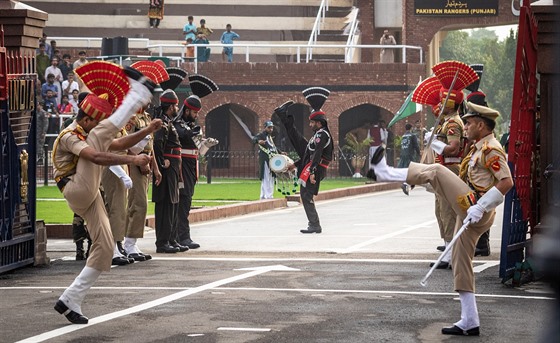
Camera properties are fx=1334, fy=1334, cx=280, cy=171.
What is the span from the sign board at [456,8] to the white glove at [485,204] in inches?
1620

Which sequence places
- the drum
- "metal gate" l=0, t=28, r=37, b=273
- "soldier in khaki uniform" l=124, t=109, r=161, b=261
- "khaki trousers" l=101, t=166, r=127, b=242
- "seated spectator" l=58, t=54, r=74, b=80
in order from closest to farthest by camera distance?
"metal gate" l=0, t=28, r=37, b=273
"khaki trousers" l=101, t=166, r=127, b=242
"soldier in khaki uniform" l=124, t=109, r=161, b=261
the drum
"seated spectator" l=58, t=54, r=74, b=80

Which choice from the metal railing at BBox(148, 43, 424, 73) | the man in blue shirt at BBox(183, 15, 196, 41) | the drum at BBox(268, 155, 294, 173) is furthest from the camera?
the man in blue shirt at BBox(183, 15, 196, 41)

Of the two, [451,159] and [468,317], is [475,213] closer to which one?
[468,317]

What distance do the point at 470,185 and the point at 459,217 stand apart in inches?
17.1

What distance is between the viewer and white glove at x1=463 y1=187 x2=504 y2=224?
9.45 meters

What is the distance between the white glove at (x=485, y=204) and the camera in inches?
372

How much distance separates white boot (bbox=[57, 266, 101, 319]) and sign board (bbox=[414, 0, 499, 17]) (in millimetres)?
41073

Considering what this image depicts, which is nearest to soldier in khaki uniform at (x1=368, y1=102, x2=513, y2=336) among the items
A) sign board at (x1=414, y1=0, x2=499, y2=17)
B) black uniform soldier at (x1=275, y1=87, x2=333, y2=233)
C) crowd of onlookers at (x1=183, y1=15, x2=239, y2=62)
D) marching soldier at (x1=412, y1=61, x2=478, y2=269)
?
marching soldier at (x1=412, y1=61, x2=478, y2=269)

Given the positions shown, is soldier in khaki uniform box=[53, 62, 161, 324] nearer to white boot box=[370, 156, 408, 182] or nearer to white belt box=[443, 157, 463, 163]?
white boot box=[370, 156, 408, 182]

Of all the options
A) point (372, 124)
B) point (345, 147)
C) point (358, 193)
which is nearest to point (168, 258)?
point (358, 193)

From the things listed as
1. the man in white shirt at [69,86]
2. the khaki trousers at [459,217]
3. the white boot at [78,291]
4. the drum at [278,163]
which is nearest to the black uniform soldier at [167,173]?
the white boot at [78,291]

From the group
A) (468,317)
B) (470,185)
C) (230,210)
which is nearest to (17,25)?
(470,185)

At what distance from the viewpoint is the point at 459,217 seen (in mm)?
9805

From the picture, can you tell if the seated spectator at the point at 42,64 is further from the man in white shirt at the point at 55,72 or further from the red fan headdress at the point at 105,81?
the red fan headdress at the point at 105,81
